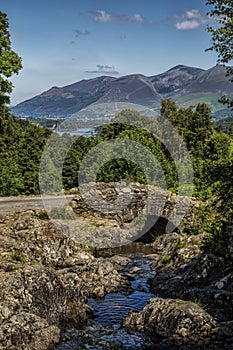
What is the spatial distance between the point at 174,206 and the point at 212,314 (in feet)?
56.0

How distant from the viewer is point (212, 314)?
50.3 feet

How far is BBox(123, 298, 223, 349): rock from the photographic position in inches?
539

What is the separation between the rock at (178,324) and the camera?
13688 mm

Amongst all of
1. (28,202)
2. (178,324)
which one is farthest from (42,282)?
(28,202)

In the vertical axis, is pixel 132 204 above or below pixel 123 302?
above

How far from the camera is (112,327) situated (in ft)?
51.4

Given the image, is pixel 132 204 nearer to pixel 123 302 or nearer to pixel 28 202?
pixel 28 202

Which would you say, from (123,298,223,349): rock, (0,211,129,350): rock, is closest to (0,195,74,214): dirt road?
(0,211,129,350): rock

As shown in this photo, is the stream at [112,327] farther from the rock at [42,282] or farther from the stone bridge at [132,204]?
the stone bridge at [132,204]

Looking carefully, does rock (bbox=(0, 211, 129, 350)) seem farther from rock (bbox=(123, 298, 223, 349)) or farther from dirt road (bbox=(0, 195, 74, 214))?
rock (bbox=(123, 298, 223, 349))

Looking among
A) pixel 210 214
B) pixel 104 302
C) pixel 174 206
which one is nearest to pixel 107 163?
pixel 174 206

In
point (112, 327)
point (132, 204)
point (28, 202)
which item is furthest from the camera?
point (132, 204)

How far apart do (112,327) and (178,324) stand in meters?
2.86

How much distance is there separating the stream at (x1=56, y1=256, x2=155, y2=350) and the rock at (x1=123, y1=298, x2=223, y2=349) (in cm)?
51
